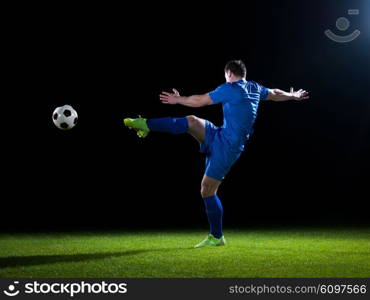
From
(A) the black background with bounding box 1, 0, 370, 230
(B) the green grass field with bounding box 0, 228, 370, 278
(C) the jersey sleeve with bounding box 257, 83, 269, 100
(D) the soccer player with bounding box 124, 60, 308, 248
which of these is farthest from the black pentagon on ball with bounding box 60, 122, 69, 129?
(A) the black background with bounding box 1, 0, 370, 230

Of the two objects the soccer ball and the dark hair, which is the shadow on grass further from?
the dark hair

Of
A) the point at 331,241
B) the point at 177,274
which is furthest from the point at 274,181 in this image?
the point at 177,274

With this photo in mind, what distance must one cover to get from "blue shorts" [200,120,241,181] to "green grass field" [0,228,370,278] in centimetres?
64

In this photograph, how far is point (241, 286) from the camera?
341 centimetres

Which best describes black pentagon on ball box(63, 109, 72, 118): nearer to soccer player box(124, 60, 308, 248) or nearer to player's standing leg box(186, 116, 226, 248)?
soccer player box(124, 60, 308, 248)

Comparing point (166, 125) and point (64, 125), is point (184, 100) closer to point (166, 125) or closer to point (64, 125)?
point (166, 125)

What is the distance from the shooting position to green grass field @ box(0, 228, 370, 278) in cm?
394

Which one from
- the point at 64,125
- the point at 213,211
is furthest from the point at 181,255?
the point at 64,125

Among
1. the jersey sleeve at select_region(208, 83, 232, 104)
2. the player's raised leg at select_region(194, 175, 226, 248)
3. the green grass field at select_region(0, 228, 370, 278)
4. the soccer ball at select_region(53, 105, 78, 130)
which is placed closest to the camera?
the green grass field at select_region(0, 228, 370, 278)

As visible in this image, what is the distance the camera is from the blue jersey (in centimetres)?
505

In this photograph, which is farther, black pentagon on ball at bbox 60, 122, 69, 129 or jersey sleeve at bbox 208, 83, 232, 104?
black pentagon on ball at bbox 60, 122, 69, 129

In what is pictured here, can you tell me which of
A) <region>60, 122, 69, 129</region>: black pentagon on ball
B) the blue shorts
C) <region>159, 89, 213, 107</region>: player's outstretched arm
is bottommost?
the blue shorts

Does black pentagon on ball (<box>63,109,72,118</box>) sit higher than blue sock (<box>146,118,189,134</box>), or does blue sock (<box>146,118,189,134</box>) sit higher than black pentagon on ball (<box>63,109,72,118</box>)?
black pentagon on ball (<box>63,109,72,118</box>)

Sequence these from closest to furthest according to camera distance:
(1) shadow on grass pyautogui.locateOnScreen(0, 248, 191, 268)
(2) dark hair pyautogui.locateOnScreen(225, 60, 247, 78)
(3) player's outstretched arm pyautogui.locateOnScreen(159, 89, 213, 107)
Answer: (1) shadow on grass pyautogui.locateOnScreen(0, 248, 191, 268)
(3) player's outstretched arm pyautogui.locateOnScreen(159, 89, 213, 107)
(2) dark hair pyautogui.locateOnScreen(225, 60, 247, 78)
